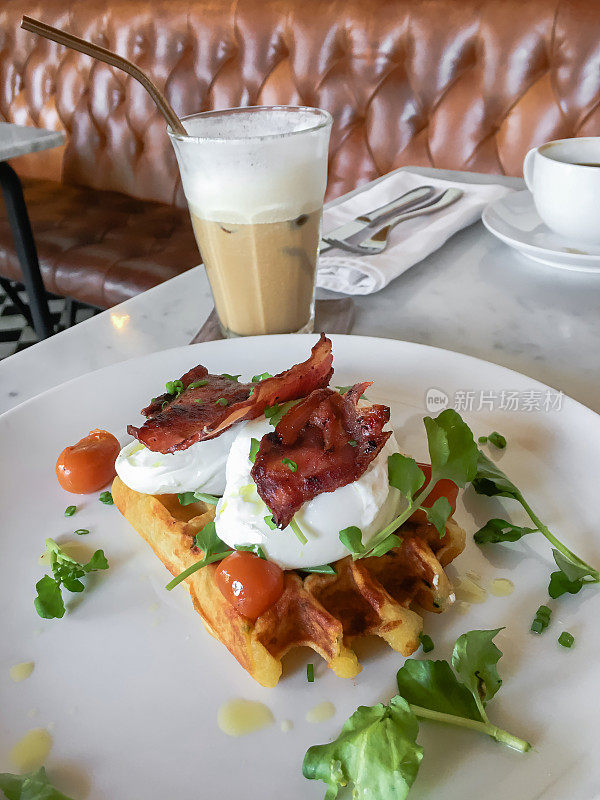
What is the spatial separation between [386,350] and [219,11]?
2854mm

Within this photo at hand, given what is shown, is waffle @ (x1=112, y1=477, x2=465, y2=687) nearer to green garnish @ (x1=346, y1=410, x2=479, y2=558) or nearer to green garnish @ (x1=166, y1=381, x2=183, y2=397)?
green garnish @ (x1=346, y1=410, x2=479, y2=558)

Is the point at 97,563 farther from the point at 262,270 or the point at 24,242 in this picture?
the point at 24,242

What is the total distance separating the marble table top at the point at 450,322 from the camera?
4.17 feet

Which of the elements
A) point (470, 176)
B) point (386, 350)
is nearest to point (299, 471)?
point (386, 350)

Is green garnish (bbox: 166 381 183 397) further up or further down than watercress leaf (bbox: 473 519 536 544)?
further up

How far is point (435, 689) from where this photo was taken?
2.19 ft

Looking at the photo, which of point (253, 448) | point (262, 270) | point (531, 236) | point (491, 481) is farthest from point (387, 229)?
point (253, 448)

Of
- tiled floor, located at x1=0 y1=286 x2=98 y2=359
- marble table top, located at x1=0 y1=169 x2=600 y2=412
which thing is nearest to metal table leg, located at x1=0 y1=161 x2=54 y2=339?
tiled floor, located at x1=0 y1=286 x2=98 y2=359

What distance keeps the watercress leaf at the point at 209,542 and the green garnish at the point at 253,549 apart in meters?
0.04

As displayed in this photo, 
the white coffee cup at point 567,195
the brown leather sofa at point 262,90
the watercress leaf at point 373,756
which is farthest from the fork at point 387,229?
the watercress leaf at point 373,756

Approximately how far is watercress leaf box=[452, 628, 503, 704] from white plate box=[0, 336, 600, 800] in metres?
0.02

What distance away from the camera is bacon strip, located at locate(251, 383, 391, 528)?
0.77 m

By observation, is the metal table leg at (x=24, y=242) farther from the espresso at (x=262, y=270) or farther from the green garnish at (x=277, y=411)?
the green garnish at (x=277, y=411)

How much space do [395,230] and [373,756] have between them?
4.51ft
